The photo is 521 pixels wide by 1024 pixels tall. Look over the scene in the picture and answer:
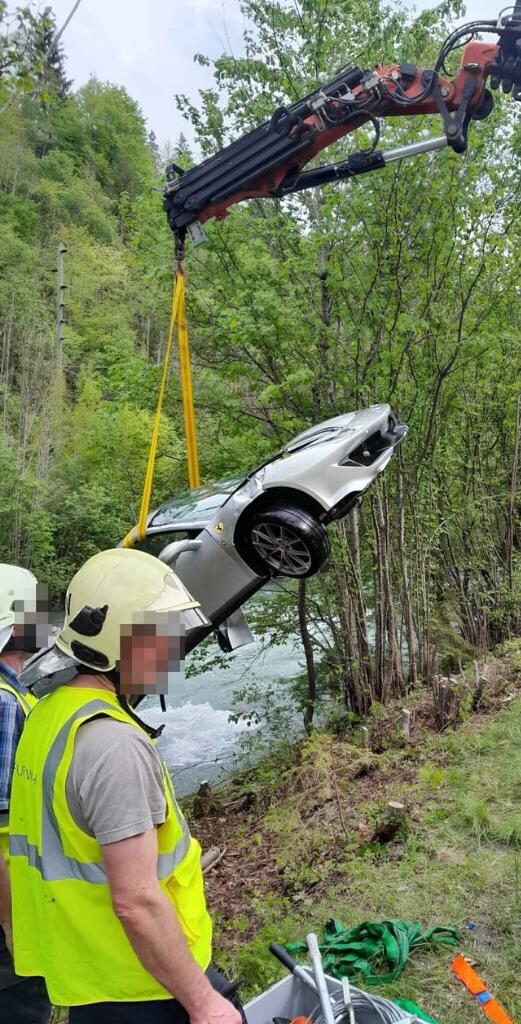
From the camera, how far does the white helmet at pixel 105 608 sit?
1.60 meters

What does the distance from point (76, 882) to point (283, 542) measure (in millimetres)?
1802

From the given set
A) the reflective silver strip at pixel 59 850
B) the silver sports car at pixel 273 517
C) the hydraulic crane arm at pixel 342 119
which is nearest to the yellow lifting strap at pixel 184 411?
the silver sports car at pixel 273 517

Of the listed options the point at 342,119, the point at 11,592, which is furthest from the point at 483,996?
the point at 342,119

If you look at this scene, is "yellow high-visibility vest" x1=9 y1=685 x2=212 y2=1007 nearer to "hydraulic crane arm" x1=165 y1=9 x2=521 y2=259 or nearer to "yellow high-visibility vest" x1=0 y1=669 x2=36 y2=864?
"yellow high-visibility vest" x1=0 y1=669 x2=36 y2=864

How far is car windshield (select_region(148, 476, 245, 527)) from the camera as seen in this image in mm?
3230

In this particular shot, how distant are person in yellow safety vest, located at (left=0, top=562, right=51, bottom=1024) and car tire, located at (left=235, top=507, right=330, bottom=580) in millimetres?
1033

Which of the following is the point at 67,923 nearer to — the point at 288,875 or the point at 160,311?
the point at 288,875

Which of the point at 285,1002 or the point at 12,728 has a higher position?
the point at 12,728

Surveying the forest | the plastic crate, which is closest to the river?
the forest

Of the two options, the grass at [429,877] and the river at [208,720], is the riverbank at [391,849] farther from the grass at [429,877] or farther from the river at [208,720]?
the river at [208,720]

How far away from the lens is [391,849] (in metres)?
4.14

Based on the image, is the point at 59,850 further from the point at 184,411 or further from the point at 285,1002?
the point at 184,411

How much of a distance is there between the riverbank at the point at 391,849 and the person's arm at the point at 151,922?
1.70 metres

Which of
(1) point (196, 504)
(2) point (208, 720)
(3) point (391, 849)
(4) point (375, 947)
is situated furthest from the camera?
(2) point (208, 720)
